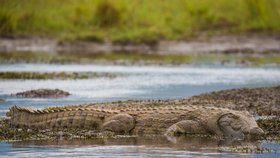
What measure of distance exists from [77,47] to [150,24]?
4456 mm

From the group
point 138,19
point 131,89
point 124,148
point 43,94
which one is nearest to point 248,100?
point 43,94

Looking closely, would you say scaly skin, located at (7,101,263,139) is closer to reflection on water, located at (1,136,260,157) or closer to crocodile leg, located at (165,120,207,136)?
crocodile leg, located at (165,120,207,136)

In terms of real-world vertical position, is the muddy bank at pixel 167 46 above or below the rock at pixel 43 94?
above

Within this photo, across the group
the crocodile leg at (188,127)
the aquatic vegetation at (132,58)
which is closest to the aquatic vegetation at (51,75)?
the aquatic vegetation at (132,58)

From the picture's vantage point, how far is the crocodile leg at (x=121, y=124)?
15461 mm

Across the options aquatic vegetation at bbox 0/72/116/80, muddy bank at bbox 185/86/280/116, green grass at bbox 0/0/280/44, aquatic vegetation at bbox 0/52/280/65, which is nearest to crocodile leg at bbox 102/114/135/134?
muddy bank at bbox 185/86/280/116

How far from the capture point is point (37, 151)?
13133 millimetres

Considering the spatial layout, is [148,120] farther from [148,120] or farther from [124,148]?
[124,148]

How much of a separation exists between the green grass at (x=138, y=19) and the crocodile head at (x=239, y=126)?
30.3 meters

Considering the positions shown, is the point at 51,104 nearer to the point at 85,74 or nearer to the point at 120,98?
the point at 120,98

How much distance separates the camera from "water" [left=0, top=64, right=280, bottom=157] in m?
13.1

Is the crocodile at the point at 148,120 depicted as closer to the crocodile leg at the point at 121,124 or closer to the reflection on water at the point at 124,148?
the crocodile leg at the point at 121,124

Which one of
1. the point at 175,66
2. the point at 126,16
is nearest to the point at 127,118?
the point at 175,66

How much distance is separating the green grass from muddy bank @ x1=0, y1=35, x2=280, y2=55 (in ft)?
1.36
